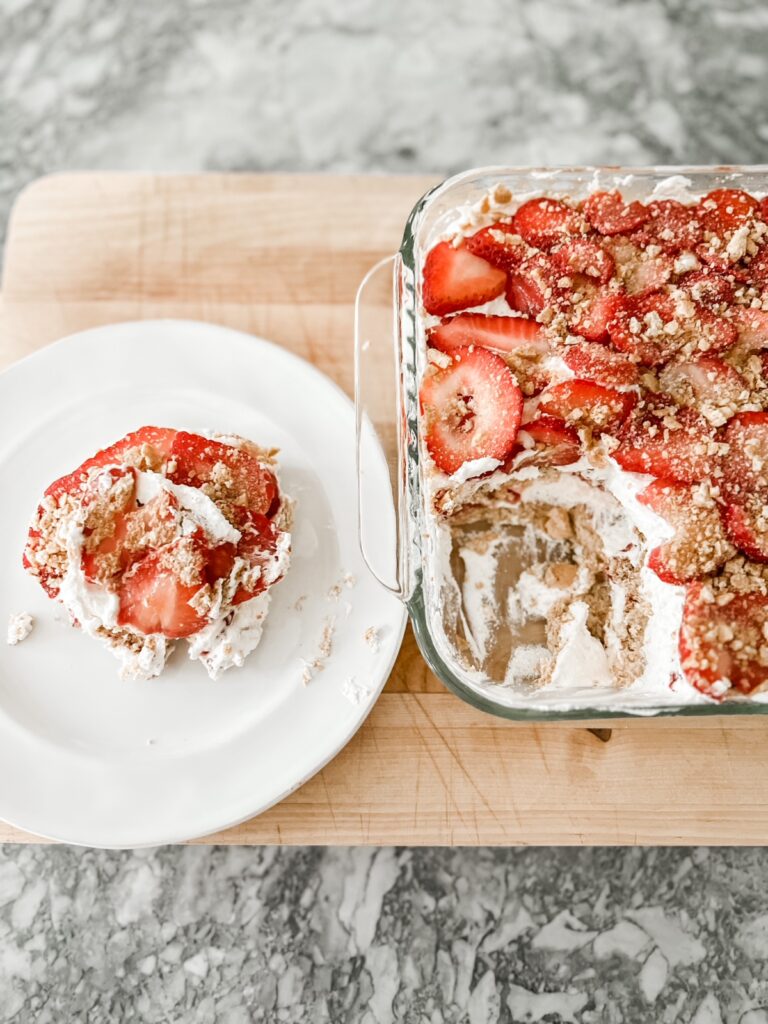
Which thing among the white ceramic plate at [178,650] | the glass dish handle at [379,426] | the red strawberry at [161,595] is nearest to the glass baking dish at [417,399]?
the glass dish handle at [379,426]

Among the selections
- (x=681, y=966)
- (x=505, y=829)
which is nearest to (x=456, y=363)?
(x=505, y=829)

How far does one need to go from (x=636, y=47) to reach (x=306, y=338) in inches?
51.4

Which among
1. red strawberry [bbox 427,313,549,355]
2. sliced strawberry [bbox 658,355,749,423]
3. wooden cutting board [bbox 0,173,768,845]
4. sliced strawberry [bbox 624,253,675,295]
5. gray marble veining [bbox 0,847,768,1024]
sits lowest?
gray marble veining [bbox 0,847,768,1024]

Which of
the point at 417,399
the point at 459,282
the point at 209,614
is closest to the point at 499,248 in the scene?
the point at 459,282

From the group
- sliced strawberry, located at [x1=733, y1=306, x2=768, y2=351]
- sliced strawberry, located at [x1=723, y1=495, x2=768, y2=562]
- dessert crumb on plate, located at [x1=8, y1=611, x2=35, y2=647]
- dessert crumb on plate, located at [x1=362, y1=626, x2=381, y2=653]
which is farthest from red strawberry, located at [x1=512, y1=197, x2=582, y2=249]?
dessert crumb on plate, located at [x1=8, y1=611, x2=35, y2=647]

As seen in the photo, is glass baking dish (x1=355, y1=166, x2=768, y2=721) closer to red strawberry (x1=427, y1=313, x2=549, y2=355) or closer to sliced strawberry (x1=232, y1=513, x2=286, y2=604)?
red strawberry (x1=427, y1=313, x2=549, y2=355)

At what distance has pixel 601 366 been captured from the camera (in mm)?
1670

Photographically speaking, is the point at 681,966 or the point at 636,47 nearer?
the point at 681,966

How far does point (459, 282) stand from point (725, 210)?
1.69ft

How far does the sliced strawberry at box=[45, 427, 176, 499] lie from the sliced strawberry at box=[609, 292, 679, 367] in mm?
862

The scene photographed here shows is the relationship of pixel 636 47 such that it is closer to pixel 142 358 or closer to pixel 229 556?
pixel 142 358

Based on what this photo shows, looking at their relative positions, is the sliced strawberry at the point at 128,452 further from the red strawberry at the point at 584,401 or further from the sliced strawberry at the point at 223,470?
the red strawberry at the point at 584,401

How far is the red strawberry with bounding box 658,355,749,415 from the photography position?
1.69m

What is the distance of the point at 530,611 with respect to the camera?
194 cm
